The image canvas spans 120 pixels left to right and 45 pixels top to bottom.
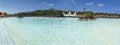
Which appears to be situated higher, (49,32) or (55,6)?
(55,6)

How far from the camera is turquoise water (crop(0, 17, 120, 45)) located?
4.97 m

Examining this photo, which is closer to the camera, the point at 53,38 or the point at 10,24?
the point at 53,38

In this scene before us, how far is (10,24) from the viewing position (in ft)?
18.1

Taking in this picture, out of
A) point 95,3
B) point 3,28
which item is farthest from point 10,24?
point 95,3

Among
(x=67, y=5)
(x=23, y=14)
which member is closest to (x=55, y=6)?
(x=67, y=5)

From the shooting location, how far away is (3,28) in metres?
5.51

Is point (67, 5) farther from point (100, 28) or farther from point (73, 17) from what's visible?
point (100, 28)

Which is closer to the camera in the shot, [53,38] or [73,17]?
[53,38]

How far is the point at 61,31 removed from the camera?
534 centimetres

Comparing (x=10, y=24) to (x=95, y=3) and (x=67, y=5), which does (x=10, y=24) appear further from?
(x=95, y=3)

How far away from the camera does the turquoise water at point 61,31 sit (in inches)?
196

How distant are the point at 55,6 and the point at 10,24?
0.93 m

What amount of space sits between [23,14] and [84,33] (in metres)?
1.01

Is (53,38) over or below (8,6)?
below
